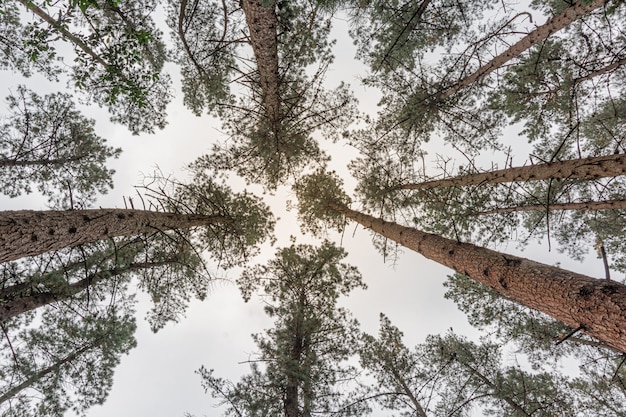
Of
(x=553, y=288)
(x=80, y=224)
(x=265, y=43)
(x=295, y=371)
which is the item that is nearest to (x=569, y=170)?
(x=553, y=288)

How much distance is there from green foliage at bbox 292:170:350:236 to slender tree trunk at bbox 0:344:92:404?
7046mm

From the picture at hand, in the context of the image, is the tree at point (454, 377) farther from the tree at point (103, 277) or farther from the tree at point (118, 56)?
the tree at point (118, 56)

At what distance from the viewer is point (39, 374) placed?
6.21m

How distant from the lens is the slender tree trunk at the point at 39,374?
19.7ft

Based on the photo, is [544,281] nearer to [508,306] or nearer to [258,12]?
[258,12]

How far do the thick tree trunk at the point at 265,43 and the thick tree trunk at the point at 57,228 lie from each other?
343cm

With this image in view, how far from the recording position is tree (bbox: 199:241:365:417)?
228 inches

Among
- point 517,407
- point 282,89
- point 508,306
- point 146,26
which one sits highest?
point 146,26

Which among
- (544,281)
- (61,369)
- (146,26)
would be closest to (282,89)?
(146,26)

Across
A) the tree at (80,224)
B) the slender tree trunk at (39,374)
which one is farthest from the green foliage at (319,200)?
the slender tree trunk at (39,374)

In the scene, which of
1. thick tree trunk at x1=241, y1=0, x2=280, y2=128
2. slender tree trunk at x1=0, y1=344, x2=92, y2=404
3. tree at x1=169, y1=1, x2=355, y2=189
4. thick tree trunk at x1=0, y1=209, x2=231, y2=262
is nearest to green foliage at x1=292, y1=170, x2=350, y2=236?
tree at x1=169, y1=1, x2=355, y2=189

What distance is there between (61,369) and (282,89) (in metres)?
8.70

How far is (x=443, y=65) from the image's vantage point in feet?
19.5

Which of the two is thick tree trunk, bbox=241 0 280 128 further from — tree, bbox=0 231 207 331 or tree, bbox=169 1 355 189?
tree, bbox=0 231 207 331
